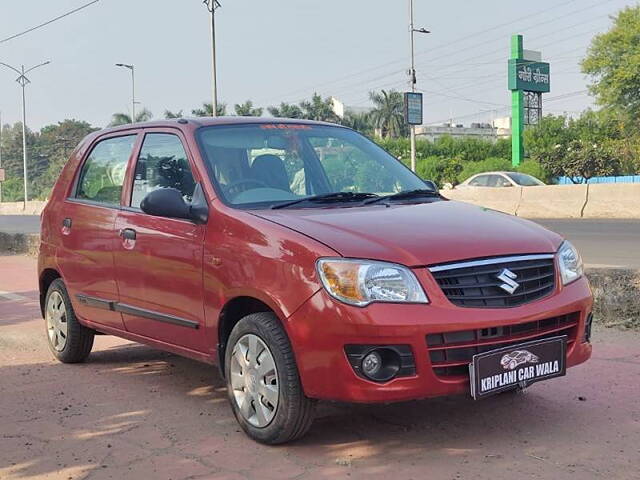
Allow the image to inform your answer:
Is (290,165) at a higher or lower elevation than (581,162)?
lower

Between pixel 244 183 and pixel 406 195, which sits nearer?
pixel 244 183

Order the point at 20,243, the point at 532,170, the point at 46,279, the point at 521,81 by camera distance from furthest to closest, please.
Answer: the point at 521,81 → the point at 532,170 → the point at 20,243 → the point at 46,279

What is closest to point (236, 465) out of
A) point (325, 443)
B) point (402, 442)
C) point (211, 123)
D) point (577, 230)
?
point (325, 443)

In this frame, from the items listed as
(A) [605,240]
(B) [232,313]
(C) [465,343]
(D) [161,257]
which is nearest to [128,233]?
(D) [161,257]

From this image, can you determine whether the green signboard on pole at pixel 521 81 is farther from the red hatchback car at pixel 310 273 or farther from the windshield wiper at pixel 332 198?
the windshield wiper at pixel 332 198

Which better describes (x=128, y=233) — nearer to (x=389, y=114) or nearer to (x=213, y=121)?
(x=213, y=121)

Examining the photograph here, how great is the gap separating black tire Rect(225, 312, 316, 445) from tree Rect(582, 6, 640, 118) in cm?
4826

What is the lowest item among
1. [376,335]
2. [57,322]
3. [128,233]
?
[57,322]

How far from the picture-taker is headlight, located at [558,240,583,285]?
4.06m

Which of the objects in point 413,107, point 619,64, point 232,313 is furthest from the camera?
point 619,64

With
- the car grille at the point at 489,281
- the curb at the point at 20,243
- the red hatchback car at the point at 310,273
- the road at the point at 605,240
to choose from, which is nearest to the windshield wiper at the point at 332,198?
the red hatchback car at the point at 310,273

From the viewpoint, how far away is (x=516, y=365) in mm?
3756

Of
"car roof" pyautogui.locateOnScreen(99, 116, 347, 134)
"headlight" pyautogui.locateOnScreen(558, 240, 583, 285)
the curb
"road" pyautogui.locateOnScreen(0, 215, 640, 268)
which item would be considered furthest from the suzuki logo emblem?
the curb

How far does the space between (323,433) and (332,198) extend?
1.32 metres
